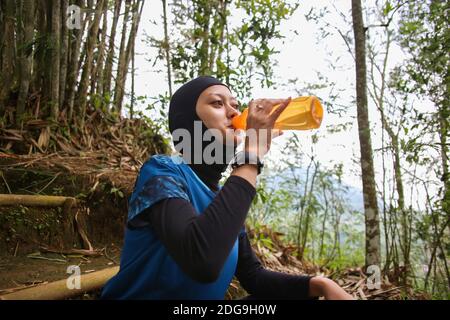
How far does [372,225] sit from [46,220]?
120 inches

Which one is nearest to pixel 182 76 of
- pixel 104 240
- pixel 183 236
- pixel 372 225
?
pixel 104 240

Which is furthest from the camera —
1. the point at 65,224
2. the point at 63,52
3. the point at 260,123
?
the point at 63,52

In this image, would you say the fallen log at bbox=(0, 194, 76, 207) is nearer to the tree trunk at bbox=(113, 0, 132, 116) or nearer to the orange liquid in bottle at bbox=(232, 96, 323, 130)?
the orange liquid in bottle at bbox=(232, 96, 323, 130)

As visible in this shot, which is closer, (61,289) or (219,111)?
(219,111)

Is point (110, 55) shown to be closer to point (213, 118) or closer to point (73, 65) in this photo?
point (73, 65)

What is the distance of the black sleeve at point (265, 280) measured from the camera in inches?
51.1

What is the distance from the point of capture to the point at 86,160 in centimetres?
346

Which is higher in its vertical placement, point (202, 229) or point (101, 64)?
point (101, 64)

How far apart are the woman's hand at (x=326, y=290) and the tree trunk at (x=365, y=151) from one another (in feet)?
9.47

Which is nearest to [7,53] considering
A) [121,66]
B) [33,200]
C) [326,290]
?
[121,66]

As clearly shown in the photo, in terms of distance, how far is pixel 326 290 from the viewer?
119 centimetres

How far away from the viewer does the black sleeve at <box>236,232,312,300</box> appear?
4.25 feet

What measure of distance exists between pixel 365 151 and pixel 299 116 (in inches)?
111

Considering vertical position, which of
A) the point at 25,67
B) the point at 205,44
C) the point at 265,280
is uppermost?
the point at 205,44
